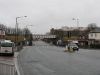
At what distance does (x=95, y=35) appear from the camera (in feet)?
424

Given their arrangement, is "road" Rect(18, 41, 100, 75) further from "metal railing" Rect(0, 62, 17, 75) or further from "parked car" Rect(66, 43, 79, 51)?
"parked car" Rect(66, 43, 79, 51)

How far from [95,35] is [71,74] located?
109 meters

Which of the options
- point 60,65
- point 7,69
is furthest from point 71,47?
point 7,69

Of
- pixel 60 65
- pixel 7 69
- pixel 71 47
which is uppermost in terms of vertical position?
pixel 7 69

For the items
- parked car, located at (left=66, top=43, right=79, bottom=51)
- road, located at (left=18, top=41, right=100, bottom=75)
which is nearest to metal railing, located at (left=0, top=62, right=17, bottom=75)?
road, located at (left=18, top=41, right=100, bottom=75)

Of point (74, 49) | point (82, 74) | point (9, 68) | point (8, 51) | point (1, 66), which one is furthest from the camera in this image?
point (74, 49)

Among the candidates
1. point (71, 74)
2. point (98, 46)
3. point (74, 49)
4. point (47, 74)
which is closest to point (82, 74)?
point (71, 74)

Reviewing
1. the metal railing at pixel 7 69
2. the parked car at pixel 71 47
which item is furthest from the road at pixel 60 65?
the parked car at pixel 71 47

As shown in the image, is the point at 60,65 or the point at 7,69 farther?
the point at 60,65

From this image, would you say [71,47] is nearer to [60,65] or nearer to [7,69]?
[60,65]

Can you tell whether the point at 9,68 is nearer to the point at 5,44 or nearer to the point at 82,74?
the point at 82,74

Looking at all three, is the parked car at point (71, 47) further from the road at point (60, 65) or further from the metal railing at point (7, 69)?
the metal railing at point (7, 69)

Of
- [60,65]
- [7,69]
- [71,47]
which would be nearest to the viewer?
[7,69]

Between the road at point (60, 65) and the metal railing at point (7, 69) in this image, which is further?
the road at point (60, 65)
